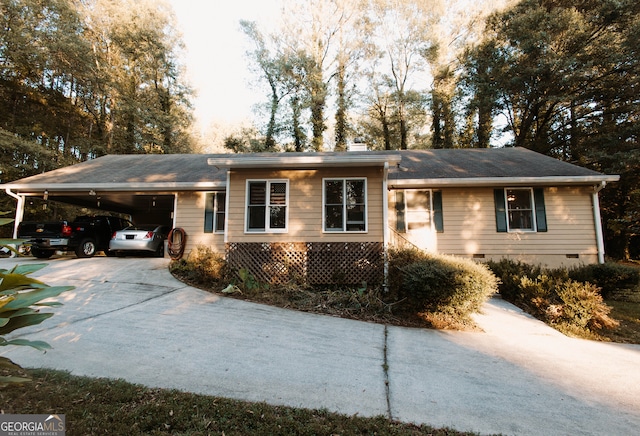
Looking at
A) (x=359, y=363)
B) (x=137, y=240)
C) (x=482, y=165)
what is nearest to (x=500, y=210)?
(x=482, y=165)

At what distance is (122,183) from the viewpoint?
10672 mm

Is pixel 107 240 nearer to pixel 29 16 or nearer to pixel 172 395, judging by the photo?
pixel 172 395

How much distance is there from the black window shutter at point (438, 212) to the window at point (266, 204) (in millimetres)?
5056

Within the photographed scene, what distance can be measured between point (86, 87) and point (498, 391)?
28171mm

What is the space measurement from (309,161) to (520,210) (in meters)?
7.20

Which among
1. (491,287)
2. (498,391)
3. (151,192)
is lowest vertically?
(498,391)

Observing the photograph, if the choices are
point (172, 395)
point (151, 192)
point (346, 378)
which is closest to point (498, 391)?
point (346, 378)

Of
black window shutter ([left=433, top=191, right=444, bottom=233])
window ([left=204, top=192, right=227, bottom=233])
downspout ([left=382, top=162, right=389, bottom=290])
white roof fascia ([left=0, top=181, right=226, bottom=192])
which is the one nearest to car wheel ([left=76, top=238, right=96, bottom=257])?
white roof fascia ([left=0, top=181, right=226, bottom=192])

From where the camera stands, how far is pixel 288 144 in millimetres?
24188

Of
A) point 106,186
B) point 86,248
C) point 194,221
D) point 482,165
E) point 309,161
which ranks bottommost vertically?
point 86,248

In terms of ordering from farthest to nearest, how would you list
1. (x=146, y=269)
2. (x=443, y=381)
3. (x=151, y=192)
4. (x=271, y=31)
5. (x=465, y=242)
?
(x=271, y=31), (x=151, y=192), (x=465, y=242), (x=146, y=269), (x=443, y=381)

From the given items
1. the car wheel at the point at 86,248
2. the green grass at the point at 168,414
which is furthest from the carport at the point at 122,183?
the green grass at the point at 168,414

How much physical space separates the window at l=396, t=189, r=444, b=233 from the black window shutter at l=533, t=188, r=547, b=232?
9.62ft

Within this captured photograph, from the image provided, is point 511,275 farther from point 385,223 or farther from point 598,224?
point 598,224
